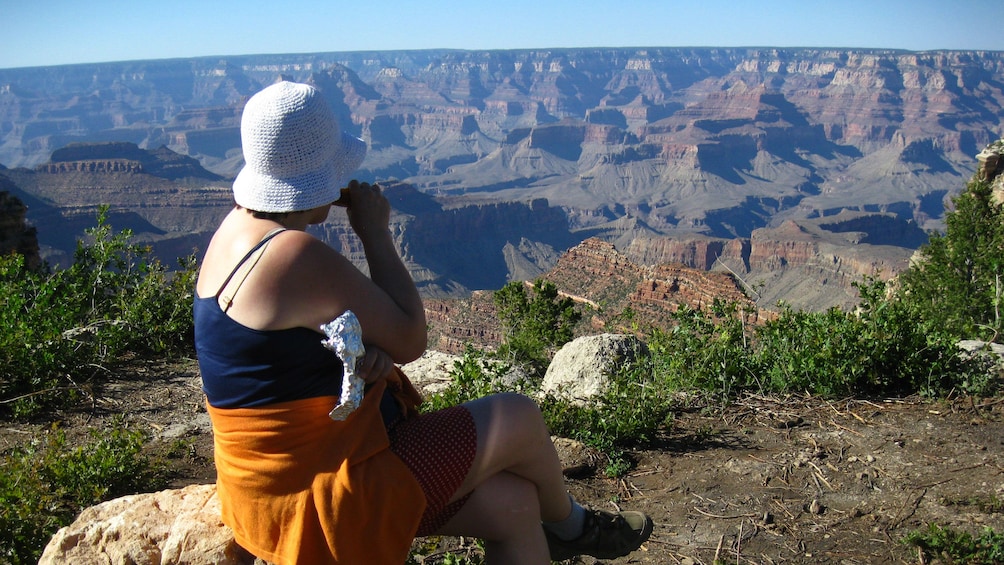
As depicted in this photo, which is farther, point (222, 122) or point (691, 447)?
point (222, 122)

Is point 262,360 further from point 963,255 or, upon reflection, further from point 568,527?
point 963,255

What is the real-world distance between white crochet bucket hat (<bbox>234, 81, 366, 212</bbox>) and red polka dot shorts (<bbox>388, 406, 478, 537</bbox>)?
0.76 meters

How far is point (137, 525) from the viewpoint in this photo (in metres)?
2.49

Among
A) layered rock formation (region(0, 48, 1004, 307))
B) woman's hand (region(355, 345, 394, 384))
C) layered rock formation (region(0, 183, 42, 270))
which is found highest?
woman's hand (region(355, 345, 394, 384))

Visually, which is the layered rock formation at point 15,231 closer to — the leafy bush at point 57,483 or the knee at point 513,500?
the leafy bush at point 57,483

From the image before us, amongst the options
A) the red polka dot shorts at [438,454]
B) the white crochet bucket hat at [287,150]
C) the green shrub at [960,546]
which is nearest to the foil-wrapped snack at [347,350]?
the red polka dot shorts at [438,454]

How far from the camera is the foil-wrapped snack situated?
2.01 meters

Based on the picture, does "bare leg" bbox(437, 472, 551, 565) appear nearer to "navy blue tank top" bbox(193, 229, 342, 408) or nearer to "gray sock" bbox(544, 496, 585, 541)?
"gray sock" bbox(544, 496, 585, 541)

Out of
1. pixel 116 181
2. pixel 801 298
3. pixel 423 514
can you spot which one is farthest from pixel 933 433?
pixel 116 181

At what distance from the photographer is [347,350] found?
6.61 feet

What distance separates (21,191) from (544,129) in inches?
4497

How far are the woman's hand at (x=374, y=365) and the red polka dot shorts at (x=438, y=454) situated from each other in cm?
23

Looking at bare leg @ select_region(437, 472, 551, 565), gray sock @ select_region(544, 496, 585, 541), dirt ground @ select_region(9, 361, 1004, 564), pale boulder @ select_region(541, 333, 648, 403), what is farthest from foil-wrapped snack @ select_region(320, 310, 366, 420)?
pale boulder @ select_region(541, 333, 648, 403)

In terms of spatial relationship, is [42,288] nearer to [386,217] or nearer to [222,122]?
[386,217]
